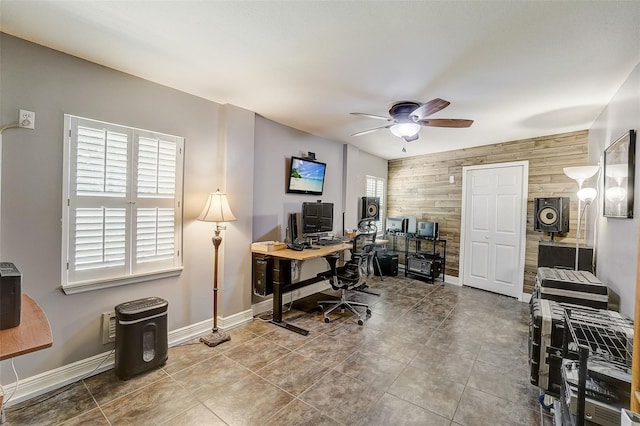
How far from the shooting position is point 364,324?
3.19 meters

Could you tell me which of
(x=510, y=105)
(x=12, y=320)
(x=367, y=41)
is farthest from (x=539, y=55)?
(x=12, y=320)

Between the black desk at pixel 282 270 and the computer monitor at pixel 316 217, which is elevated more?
the computer monitor at pixel 316 217

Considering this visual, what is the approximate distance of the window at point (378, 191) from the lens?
221 inches

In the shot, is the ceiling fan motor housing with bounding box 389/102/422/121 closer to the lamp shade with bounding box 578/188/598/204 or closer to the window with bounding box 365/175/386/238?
the lamp shade with bounding box 578/188/598/204

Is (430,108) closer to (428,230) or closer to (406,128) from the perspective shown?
(406,128)

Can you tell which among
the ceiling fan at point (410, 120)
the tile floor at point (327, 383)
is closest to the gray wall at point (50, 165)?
the tile floor at point (327, 383)

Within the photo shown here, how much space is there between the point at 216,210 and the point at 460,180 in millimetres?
4328

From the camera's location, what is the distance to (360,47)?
1.88 meters

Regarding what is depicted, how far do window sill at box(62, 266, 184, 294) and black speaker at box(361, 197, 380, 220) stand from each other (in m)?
3.53

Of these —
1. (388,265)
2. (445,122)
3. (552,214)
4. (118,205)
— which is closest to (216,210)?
(118,205)

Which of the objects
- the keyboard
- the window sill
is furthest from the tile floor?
the keyboard

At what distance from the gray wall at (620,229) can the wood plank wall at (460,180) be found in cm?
88

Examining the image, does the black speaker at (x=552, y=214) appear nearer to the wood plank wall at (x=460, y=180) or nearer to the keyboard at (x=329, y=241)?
the wood plank wall at (x=460, y=180)

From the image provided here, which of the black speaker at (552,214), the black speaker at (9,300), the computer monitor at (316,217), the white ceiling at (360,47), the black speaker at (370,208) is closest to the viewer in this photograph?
the black speaker at (9,300)
